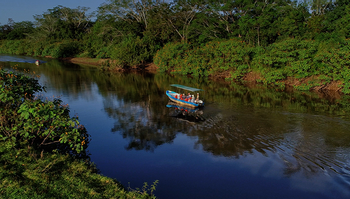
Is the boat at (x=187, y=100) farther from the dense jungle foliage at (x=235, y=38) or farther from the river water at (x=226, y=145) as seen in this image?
the dense jungle foliage at (x=235, y=38)

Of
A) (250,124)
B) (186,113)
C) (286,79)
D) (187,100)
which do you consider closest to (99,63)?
(286,79)

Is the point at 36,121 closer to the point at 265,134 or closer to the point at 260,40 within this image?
the point at 265,134

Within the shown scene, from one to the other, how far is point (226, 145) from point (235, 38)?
33311 millimetres

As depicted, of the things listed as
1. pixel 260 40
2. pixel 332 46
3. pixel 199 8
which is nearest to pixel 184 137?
pixel 332 46

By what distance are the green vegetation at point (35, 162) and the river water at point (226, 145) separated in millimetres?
2449

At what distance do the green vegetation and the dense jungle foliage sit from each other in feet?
101

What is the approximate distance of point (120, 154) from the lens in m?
15.4

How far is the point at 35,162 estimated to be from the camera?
410 inches

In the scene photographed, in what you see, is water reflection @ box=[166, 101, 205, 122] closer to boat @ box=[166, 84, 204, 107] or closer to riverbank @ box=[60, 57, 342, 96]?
boat @ box=[166, 84, 204, 107]

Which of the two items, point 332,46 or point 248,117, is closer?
point 248,117

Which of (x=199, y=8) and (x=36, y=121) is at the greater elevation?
(x=199, y=8)

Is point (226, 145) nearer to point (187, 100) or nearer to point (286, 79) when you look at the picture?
point (187, 100)

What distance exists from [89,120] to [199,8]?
38751mm

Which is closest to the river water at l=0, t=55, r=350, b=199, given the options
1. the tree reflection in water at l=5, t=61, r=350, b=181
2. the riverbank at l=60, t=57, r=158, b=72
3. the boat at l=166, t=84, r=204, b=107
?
the tree reflection in water at l=5, t=61, r=350, b=181
